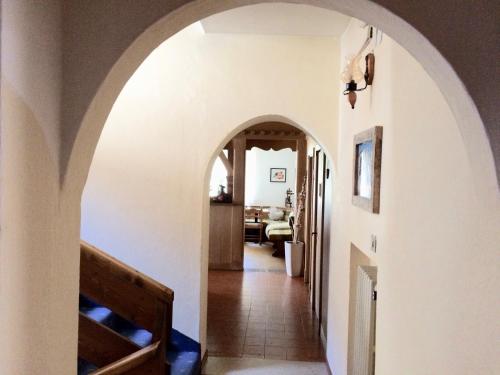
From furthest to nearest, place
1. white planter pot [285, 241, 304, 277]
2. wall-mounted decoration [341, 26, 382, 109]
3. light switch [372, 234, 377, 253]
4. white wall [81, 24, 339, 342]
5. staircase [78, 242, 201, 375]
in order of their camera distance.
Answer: white planter pot [285, 241, 304, 277] → white wall [81, 24, 339, 342] → staircase [78, 242, 201, 375] → wall-mounted decoration [341, 26, 382, 109] → light switch [372, 234, 377, 253]

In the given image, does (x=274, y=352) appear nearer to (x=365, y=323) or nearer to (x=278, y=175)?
(x=365, y=323)

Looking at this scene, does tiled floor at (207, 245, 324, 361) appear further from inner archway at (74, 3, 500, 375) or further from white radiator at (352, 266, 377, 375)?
white radiator at (352, 266, 377, 375)

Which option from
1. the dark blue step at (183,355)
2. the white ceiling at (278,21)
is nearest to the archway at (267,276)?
the dark blue step at (183,355)

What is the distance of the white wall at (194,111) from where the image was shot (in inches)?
146

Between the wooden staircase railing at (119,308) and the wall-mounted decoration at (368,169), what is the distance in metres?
1.30

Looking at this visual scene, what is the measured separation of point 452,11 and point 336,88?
9.03ft

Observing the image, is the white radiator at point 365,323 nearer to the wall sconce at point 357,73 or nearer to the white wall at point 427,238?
the white wall at point 427,238

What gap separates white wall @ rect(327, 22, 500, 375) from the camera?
110 centimetres

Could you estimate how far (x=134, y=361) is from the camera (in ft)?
8.73

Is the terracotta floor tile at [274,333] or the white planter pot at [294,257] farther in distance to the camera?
the white planter pot at [294,257]

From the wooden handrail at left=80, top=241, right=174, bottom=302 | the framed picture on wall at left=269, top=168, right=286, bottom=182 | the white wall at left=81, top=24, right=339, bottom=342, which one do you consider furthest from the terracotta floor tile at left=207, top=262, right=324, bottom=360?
the framed picture on wall at left=269, top=168, right=286, bottom=182

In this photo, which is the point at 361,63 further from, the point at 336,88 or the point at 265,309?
the point at 265,309

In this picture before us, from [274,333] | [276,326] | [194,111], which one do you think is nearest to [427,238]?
[194,111]

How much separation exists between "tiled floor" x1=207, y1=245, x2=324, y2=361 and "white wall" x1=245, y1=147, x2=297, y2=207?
553cm
